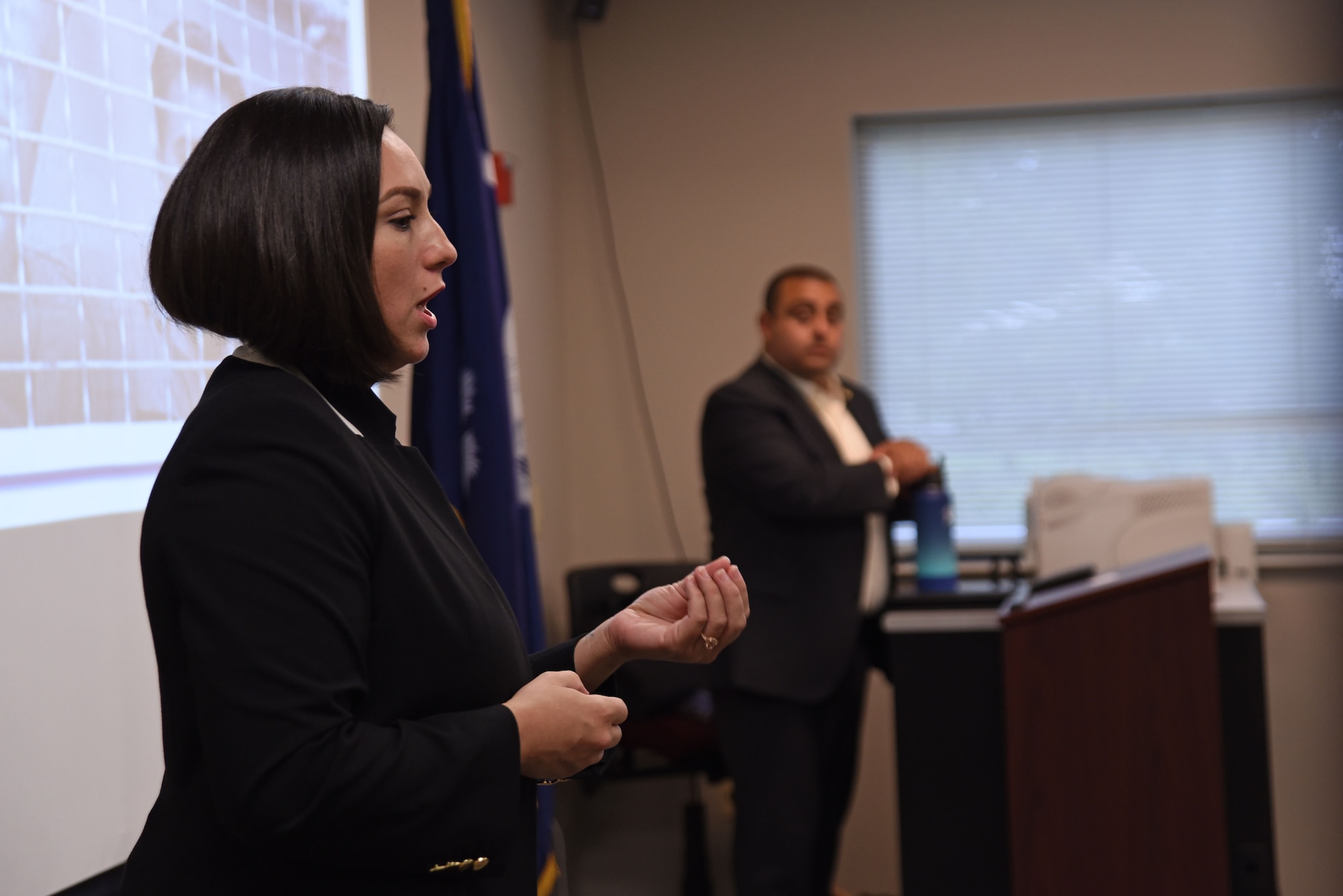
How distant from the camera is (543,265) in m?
3.66

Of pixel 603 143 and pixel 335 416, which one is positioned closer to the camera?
pixel 335 416

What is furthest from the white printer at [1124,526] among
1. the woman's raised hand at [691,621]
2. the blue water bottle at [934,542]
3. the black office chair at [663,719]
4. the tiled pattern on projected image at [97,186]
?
the tiled pattern on projected image at [97,186]

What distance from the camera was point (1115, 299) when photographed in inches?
148

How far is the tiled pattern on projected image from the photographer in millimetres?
1220

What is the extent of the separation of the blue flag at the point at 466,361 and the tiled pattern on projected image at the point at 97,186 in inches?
16.7

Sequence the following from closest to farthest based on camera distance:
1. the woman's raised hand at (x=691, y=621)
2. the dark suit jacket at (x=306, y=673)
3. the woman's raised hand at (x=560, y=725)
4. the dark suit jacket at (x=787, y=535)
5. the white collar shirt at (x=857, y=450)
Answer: the dark suit jacket at (x=306, y=673), the woman's raised hand at (x=560, y=725), the woman's raised hand at (x=691, y=621), the dark suit jacket at (x=787, y=535), the white collar shirt at (x=857, y=450)

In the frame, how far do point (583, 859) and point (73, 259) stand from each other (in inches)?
109

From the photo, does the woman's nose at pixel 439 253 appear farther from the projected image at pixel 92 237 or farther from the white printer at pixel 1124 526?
the white printer at pixel 1124 526

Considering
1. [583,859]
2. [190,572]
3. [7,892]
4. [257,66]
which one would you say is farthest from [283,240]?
[583,859]

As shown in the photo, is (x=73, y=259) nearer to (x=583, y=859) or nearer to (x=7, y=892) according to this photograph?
(x=7, y=892)

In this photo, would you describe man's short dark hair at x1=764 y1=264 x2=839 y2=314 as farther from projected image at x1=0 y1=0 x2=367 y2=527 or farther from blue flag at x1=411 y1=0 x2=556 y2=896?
projected image at x1=0 y1=0 x2=367 y2=527

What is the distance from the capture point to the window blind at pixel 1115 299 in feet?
12.0

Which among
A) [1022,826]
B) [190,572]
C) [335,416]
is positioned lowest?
[1022,826]

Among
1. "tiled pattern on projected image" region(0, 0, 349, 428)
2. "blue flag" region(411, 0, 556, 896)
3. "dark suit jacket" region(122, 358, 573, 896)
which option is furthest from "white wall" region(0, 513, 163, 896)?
"blue flag" region(411, 0, 556, 896)
